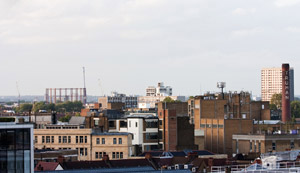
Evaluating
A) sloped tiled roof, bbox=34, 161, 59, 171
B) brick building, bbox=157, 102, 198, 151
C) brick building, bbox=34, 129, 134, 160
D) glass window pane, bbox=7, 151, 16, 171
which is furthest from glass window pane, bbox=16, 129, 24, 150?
brick building, bbox=157, 102, 198, 151

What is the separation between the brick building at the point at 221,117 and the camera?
16625 cm

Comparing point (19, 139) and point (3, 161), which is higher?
point (19, 139)

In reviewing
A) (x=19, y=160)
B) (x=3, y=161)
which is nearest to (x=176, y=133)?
(x=19, y=160)

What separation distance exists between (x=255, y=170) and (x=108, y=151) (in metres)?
59.6

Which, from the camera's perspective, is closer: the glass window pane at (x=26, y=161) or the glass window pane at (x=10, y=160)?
the glass window pane at (x=10, y=160)

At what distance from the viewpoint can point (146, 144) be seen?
15125 cm

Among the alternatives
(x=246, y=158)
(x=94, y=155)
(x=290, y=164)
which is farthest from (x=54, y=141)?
(x=290, y=164)

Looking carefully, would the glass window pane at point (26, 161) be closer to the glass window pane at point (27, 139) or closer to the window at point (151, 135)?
the glass window pane at point (27, 139)

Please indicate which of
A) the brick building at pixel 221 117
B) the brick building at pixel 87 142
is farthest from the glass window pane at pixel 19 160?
the brick building at pixel 221 117

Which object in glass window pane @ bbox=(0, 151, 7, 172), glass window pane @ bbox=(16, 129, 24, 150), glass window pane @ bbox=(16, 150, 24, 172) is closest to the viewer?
glass window pane @ bbox=(0, 151, 7, 172)

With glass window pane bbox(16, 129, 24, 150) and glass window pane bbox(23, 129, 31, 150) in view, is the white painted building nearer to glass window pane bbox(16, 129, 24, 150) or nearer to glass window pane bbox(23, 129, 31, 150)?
glass window pane bbox(23, 129, 31, 150)

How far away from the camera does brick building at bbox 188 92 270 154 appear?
16625 centimetres

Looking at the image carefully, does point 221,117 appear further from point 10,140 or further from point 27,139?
point 10,140

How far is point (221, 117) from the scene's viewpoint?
589 ft
